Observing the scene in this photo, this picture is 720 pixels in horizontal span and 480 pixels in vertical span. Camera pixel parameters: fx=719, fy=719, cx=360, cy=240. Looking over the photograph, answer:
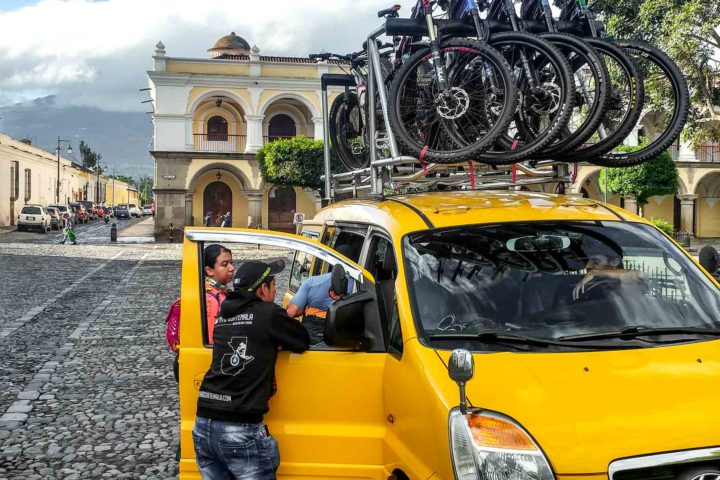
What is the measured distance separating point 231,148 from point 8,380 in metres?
34.2

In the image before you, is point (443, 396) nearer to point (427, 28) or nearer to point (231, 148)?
point (427, 28)

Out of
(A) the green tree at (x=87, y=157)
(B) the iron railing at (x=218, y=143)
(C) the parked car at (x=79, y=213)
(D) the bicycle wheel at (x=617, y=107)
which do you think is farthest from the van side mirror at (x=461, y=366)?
(A) the green tree at (x=87, y=157)

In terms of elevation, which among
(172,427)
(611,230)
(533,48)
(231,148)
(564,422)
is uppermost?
(231,148)

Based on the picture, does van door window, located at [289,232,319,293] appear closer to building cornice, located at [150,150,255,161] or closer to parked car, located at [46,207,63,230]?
building cornice, located at [150,150,255,161]

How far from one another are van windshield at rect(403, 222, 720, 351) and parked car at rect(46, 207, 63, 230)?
47205 mm

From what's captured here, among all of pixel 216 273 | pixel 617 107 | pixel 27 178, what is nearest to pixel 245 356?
pixel 216 273

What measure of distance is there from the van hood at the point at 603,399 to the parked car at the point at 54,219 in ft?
157

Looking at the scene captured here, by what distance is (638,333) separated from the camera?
3098 millimetres

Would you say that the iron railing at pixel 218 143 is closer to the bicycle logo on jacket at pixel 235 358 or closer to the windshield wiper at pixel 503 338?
the bicycle logo on jacket at pixel 235 358

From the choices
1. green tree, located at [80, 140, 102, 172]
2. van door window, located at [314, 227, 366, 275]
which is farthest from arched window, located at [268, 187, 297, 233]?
green tree, located at [80, 140, 102, 172]

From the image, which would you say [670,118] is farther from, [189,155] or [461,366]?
[189,155]

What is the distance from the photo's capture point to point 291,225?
4356cm

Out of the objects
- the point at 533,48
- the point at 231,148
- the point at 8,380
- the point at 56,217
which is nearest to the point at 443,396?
the point at 533,48

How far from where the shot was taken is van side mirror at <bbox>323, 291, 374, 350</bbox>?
125 inches
